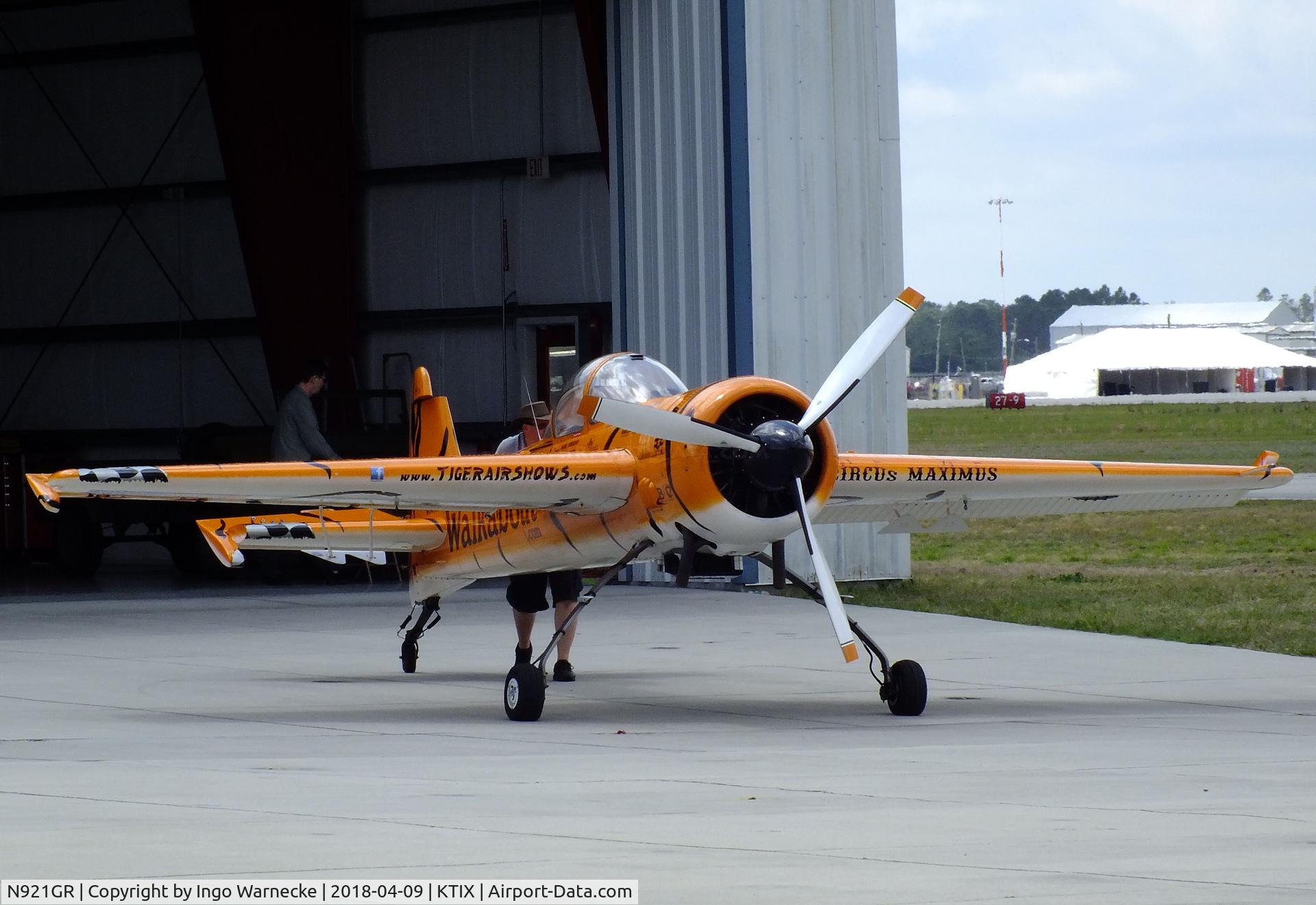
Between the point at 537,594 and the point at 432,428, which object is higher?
the point at 432,428

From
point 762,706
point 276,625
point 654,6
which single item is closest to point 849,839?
point 762,706

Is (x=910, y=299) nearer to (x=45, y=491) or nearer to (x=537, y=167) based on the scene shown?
(x=45, y=491)

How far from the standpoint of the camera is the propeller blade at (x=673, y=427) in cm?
829

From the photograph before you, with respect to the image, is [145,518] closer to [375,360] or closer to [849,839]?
[375,360]

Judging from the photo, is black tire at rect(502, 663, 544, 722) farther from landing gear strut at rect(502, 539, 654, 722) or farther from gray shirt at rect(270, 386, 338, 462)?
gray shirt at rect(270, 386, 338, 462)

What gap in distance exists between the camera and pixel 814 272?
55.9ft

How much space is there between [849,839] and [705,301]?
11.9 meters

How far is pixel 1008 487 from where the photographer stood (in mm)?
9938

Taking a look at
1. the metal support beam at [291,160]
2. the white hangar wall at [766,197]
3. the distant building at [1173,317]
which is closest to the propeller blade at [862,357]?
the white hangar wall at [766,197]

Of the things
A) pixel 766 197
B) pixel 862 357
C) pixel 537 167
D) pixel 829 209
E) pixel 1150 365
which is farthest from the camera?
pixel 1150 365

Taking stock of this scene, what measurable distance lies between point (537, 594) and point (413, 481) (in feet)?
5.59

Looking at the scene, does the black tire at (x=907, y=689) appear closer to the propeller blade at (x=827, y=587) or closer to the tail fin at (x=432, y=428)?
the propeller blade at (x=827, y=587)

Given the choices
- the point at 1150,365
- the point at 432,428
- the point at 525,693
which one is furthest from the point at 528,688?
the point at 1150,365

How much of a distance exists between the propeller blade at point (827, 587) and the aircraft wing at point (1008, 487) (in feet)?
2.58
